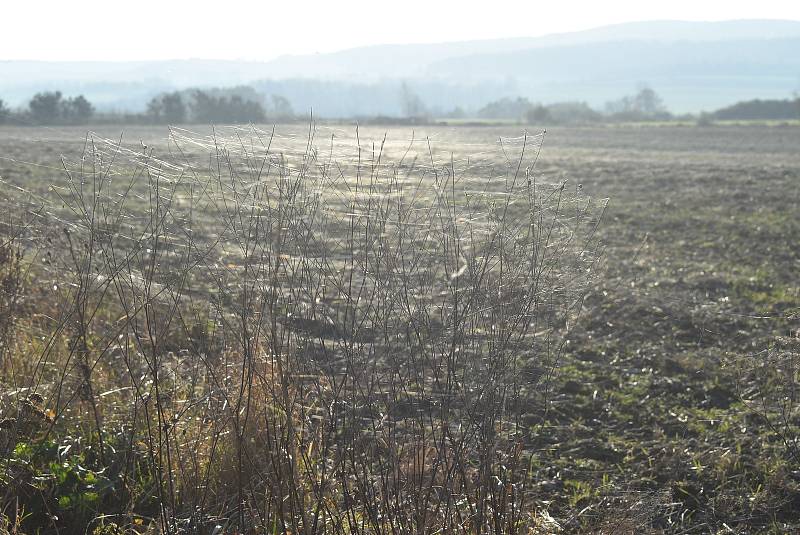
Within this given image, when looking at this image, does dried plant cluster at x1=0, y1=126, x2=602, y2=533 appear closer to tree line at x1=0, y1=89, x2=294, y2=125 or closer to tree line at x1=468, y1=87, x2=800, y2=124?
tree line at x1=0, y1=89, x2=294, y2=125

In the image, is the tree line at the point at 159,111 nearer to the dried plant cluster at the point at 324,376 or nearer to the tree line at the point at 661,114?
the dried plant cluster at the point at 324,376

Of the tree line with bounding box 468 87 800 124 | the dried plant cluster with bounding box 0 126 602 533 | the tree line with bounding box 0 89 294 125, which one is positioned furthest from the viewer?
the tree line with bounding box 468 87 800 124

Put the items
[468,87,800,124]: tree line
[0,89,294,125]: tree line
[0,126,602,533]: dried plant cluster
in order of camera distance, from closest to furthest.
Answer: [0,126,602,533]: dried plant cluster → [0,89,294,125]: tree line → [468,87,800,124]: tree line

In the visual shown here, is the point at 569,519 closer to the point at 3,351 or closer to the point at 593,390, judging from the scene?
the point at 593,390

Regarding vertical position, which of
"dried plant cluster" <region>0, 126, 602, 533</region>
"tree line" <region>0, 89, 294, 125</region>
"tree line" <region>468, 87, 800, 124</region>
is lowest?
"dried plant cluster" <region>0, 126, 602, 533</region>

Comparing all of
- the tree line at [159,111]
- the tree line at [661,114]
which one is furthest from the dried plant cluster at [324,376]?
the tree line at [661,114]

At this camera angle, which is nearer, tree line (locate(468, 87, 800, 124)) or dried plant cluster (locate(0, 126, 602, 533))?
dried plant cluster (locate(0, 126, 602, 533))

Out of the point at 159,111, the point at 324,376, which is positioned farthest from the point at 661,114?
the point at 324,376

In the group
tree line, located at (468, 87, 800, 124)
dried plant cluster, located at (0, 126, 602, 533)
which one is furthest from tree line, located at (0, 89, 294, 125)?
tree line, located at (468, 87, 800, 124)

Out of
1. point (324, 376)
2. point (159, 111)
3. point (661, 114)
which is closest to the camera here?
point (324, 376)

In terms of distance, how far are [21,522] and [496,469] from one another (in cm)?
214

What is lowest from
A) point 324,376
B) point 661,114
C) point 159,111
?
point 324,376

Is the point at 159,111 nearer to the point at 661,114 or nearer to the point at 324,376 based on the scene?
the point at 324,376

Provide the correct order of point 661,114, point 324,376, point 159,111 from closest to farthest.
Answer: point 324,376 → point 159,111 → point 661,114
